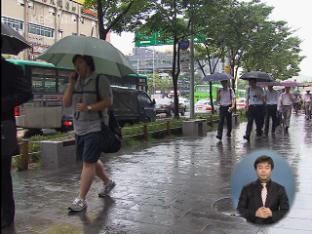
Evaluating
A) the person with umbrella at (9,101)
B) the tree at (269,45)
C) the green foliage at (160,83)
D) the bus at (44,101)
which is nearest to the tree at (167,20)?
the bus at (44,101)

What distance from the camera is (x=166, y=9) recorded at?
1648 cm

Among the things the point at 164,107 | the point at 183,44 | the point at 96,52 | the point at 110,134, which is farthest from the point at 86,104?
the point at 164,107

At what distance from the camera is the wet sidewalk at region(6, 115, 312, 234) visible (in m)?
4.42

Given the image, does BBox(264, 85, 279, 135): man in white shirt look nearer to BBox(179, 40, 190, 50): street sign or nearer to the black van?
BBox(179, 40, 190, 50): street sign

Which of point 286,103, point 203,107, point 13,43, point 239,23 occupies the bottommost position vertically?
point 203,107

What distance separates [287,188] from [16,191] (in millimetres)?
4974

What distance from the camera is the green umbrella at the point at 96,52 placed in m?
4.86

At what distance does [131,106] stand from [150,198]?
13.5m

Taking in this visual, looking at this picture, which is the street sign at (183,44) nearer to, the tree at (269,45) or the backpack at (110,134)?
the tree at (269,45)

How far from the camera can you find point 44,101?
18797 millimetres

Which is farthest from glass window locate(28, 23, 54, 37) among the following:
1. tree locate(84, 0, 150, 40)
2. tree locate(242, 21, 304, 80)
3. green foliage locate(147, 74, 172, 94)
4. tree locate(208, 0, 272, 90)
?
tree locate(84, 0, 150, 40)

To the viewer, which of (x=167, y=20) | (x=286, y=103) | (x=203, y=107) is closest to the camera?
(x=286, y=103)

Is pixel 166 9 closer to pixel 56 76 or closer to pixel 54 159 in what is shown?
pixel 56 76

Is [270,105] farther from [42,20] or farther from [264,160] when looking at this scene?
[42,20]
